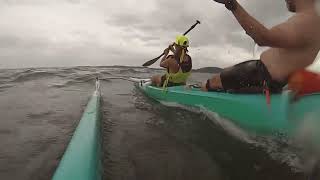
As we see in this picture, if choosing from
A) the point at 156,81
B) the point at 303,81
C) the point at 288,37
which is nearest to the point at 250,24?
the point at 288,37

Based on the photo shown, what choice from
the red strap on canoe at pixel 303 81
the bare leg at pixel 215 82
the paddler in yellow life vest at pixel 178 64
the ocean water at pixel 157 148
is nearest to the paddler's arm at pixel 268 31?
the red strap on canoe at pixel 303 81

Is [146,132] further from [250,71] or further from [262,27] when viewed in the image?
[262,27]

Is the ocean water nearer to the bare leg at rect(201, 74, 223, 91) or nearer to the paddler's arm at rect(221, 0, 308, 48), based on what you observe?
the bare leg at rect(201, 74, 223, 91)

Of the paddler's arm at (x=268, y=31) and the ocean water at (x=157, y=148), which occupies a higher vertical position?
the paddler's arm at (x=268, y=31)

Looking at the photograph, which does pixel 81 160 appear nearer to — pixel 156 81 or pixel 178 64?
pixel 178 64

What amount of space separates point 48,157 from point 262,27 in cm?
365

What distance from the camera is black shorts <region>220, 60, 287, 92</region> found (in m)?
5.30

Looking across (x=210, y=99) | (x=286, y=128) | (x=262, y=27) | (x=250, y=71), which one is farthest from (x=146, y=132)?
(x=262, y=27)

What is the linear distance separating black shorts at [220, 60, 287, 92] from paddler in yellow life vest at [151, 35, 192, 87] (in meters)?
3.69

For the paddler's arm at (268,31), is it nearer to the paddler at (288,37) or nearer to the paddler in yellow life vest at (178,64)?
the paddler at (288,37)

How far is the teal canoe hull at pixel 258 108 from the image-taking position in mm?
4232

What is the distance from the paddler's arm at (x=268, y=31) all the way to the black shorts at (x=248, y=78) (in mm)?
1194

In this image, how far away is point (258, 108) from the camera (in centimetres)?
551

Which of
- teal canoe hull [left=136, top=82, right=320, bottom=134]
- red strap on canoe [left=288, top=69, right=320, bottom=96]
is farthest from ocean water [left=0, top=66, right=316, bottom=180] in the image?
red strap on canoe [left=288, top=69, right=320, bottom=96]
